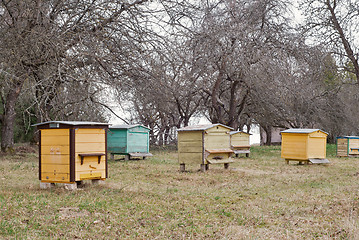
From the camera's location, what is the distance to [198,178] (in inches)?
391

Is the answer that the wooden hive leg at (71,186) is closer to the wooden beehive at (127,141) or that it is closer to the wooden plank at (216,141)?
the wooden plank at (216,141)

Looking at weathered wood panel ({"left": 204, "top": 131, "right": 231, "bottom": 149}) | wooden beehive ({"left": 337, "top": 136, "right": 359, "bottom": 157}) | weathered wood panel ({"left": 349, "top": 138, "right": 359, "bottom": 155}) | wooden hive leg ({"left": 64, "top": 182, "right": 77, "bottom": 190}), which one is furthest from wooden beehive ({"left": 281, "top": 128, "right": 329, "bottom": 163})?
wooden hive leg ({"left": 64, "top": 182, "right": 77, "bottom": 190})

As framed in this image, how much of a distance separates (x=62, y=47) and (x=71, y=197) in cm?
349

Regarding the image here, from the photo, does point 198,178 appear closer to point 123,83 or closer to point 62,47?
point 123,83

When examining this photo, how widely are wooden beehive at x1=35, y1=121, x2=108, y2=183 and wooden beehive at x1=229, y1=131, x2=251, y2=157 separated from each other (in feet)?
34.4

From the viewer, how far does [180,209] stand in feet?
20.6

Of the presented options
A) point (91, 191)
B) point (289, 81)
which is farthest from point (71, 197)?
point (289, 81)

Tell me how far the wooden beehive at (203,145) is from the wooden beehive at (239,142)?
5.85m

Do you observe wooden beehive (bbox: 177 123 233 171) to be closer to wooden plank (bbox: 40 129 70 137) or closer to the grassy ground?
the grassy ground

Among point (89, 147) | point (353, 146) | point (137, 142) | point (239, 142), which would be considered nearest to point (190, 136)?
point (89, 147)

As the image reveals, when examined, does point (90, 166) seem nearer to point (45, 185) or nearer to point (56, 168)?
point (56, 168)

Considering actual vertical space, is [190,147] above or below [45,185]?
above

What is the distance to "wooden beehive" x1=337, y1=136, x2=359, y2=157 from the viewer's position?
60.0 ft

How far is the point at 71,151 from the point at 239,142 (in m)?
11.5
